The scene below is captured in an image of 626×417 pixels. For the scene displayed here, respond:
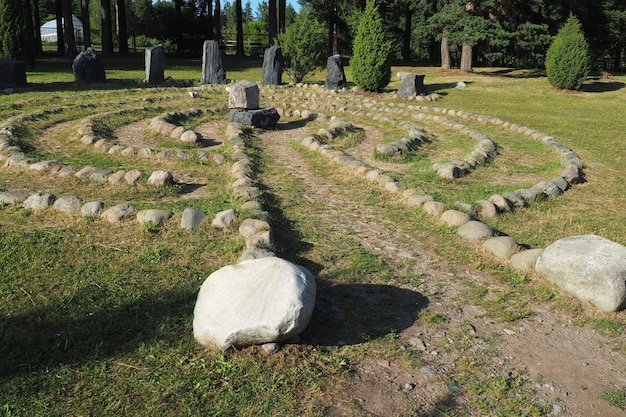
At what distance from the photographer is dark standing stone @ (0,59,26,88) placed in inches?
669

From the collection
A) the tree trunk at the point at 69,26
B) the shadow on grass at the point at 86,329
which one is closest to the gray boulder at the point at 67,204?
the shadow on grass at the point at 86,329

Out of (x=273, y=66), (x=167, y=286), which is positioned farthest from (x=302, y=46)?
(x=167, y=286)

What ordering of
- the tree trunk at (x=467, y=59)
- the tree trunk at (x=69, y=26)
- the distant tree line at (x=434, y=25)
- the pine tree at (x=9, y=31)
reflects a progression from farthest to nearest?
the tree trunk at (x=467, y=59)
the tree trunk at (x=69, y=26)
the distant tree line at (x=434, y=25)
the pine tree at (x=9, y=31)

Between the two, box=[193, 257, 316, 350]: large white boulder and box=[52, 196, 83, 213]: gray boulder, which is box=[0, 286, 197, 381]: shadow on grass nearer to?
box=[193, 257, 316, 350]: large white boulder

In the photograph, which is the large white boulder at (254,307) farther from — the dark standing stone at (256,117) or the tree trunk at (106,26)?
the tree trunk at (106,26)

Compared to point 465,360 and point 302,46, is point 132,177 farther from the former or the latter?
point 302,46

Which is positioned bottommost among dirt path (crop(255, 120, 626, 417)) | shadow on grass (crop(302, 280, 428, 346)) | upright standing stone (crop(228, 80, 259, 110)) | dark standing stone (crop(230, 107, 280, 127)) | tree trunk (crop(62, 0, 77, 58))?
dirt path (crop(255, 120, 626, 417))

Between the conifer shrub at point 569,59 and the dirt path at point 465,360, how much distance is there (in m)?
17.2

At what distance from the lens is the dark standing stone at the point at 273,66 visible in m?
20.3

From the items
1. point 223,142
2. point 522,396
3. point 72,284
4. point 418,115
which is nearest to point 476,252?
point 522,396

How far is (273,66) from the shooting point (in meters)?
20.4

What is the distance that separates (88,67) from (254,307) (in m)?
18.4

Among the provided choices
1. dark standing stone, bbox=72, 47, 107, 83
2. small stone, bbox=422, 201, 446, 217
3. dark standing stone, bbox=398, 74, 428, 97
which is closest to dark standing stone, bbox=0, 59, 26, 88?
dark standing stone, bbox=72, 47, 107, 83

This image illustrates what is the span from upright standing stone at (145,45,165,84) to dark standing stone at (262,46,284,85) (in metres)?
3.93
